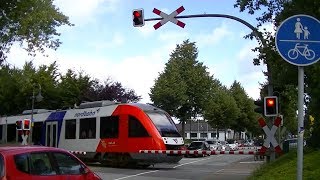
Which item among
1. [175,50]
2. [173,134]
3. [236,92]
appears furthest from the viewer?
[236,92]

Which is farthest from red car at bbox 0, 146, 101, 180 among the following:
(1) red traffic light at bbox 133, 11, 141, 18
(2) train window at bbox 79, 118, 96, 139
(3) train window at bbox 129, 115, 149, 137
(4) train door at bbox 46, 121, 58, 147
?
(4) train door at bbox 46, 121, 58, 147

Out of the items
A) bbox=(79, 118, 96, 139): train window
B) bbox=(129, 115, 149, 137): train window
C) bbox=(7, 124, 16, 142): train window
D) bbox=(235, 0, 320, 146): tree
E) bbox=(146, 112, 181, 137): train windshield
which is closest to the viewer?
bbox=(235, 0, 320, 146): tree

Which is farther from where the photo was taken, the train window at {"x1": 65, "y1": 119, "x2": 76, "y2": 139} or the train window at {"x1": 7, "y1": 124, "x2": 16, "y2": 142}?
the train window at {"x1": 7, "y1": 124, "x2": 16, "y2": 142}

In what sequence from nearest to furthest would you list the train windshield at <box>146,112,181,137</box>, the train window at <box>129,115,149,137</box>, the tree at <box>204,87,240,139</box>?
the train window at <box>129,115,149,137</box> < the train windshield at <box>146,112,181,137</box> < the tree at <box>204,87,240,139</box>

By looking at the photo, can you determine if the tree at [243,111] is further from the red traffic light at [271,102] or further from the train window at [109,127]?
the red traffic light at [271,102]

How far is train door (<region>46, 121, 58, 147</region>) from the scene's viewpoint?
1220 inches

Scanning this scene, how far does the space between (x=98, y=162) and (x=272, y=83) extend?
545 inches

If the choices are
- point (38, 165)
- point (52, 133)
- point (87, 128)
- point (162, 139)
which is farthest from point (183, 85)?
point (38, 165)

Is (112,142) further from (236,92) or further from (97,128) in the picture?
(236,92)

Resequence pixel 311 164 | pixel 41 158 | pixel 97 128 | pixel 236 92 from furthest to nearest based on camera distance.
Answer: pixel 236 92 < pixel 97 128 < pixel 311 164 < pixel 41 158

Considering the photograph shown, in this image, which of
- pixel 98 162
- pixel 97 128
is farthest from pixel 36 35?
pixel 98 162

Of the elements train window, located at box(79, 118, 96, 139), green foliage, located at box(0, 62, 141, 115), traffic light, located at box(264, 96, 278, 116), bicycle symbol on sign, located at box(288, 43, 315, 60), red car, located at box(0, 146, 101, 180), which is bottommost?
red car, located at box(0, 146, 101, 180)

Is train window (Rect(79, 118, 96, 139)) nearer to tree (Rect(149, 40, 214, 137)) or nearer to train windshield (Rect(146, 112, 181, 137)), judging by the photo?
train windshield (Rect(146, 112, 181, 137))

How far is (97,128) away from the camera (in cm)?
2730
